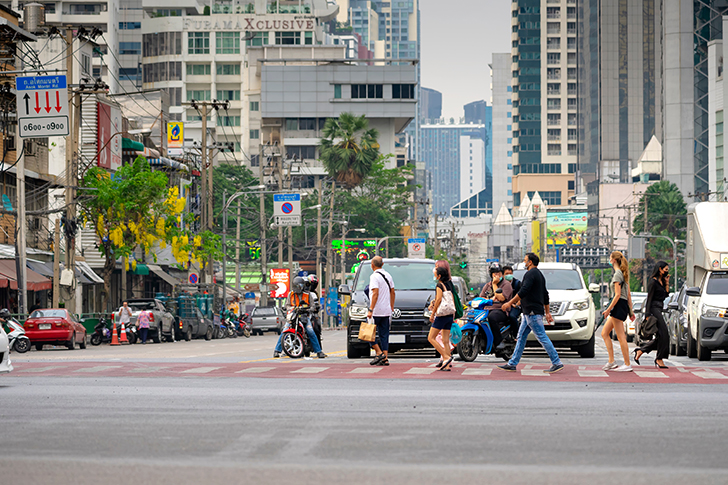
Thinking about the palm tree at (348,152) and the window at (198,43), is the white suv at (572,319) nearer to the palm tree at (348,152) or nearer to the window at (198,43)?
the palm tree at (348,152)

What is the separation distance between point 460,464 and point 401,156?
15148cm

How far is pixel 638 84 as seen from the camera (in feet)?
625

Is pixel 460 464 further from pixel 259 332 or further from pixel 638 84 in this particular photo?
pixel 638 84

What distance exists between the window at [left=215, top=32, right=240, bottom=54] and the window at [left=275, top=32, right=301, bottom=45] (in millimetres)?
4778

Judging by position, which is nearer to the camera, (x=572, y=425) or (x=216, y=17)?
(x=572, y=425)

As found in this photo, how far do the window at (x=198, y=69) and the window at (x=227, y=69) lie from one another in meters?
1.21

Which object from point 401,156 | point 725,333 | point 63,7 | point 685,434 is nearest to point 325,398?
point 685,434

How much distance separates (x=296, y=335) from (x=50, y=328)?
47.6 ft

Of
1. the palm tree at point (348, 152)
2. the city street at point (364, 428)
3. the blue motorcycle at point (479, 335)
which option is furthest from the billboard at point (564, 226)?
the city street at point (364, 428)

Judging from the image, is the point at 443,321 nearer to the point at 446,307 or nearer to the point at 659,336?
the point at 446,307

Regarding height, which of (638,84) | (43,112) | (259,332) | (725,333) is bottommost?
(259,332)

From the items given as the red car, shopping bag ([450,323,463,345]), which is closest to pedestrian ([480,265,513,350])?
shopping bag ([450,323,463,345])

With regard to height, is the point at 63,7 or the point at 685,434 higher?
the point at 63,7

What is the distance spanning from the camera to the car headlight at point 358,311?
21.6 metres
